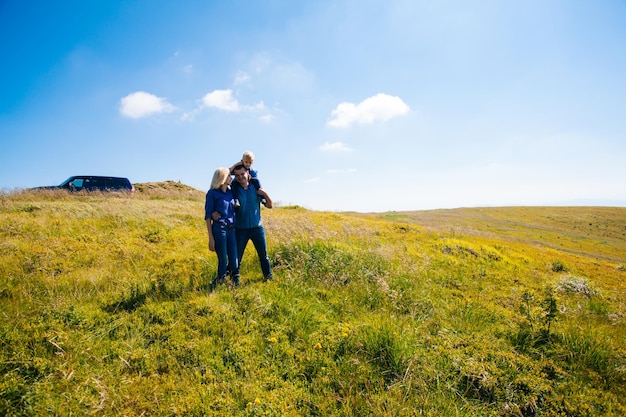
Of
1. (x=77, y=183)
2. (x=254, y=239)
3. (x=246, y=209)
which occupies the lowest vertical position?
(x=254, y=239)

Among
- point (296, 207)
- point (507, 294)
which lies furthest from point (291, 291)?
point (296, 207)

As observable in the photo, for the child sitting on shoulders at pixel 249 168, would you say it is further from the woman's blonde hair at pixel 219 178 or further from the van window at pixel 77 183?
the van window at pixel 77 183

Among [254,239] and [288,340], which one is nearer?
[288,340]

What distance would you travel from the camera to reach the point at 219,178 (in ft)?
17.6

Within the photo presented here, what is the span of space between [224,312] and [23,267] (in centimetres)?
483

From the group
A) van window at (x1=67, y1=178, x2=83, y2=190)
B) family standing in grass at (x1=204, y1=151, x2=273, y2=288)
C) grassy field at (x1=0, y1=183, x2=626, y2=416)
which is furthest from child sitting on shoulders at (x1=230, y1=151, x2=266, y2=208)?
van window at (x1=67, y1=178, x2=83, y2=190)

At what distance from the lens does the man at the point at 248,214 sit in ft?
18.2

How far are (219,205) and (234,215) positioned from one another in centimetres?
43

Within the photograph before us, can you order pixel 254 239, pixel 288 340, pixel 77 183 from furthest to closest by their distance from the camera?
pixel 77 183
pixel 254 239
pixel 288 340

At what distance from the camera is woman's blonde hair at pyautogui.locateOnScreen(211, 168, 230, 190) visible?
5312 mm

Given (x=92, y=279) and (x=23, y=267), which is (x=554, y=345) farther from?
(x=23, y=267)

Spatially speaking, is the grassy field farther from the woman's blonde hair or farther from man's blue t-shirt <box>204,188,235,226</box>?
the woman's blonde hair

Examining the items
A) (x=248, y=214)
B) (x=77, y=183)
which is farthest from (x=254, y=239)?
(x=77, y=183)

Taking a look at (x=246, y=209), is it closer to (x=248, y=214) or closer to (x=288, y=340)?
(x=248, y=214)
